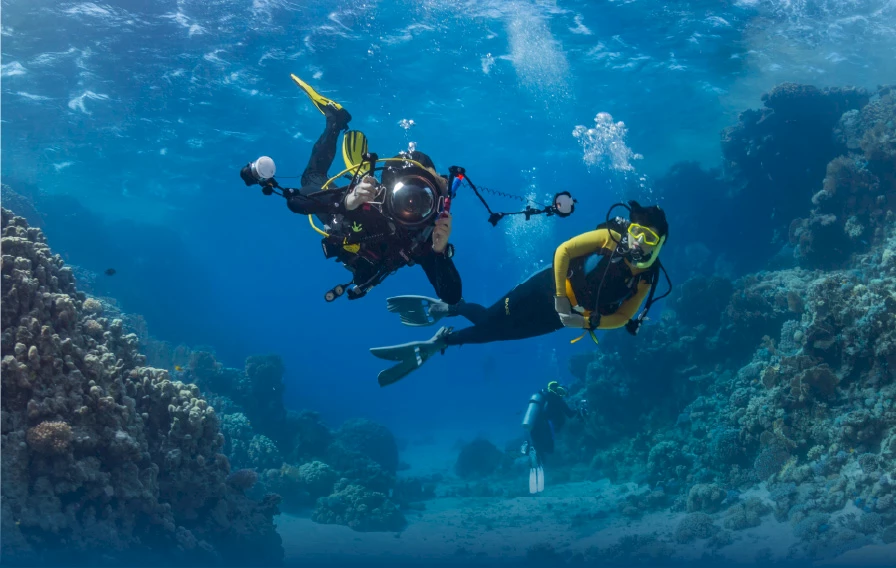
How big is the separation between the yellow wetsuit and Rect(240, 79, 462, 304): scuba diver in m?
1.20

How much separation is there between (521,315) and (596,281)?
5.25ft

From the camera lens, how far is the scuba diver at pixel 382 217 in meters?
4.52

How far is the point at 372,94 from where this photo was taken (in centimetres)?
2441

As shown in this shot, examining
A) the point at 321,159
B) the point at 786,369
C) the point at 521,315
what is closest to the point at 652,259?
the point at 521,315

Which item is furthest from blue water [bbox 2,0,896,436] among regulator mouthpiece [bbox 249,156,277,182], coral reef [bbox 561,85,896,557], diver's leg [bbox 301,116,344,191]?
Answer: regulator mouthpiece [bbox 249,156,277,182]

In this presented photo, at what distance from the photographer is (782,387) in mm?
10555

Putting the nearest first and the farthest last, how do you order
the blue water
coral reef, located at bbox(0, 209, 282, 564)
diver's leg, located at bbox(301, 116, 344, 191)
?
coral reef, located at bbox(0, 209, 282, 564) → diver's leg, located at bbox(301, 116, 344, 191) → the blue water

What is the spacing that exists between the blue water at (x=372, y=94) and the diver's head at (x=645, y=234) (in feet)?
53.6

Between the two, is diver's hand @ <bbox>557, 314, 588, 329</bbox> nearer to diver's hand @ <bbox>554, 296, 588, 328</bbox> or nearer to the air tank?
diver's hand @ <bbox>554, 296, 588, 328</bbox>

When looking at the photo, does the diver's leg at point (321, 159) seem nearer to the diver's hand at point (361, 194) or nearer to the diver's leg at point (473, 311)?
the diver's hand at point (361, 194)

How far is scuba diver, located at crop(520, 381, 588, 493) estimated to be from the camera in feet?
42.8

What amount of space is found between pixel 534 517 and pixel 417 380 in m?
55.0

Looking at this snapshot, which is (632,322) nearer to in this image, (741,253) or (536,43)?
(536,43)

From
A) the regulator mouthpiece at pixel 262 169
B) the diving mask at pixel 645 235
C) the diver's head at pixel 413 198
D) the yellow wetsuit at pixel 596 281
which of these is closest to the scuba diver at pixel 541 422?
the yellow wetsuit at pixel 596 281
